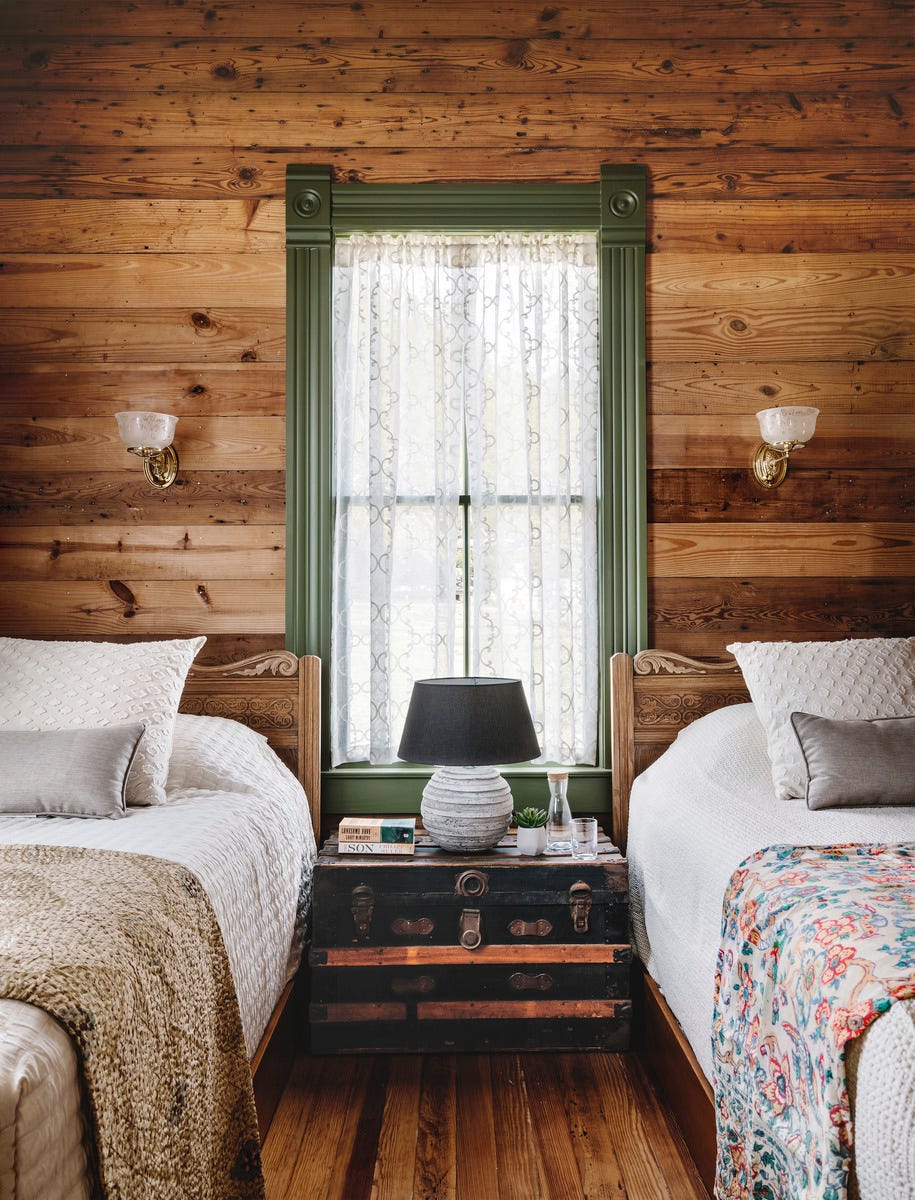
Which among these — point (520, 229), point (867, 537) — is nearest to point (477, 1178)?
point (867, 537)

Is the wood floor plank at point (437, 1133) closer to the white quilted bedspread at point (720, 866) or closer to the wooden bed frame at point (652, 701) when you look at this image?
the white quilted bedspread at point (720, 866)

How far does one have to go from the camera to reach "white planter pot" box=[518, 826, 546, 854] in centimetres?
224

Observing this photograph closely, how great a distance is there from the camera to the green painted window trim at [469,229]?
8.87 ft

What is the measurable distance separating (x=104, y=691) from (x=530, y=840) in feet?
3.75

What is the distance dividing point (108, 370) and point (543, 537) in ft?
4.77

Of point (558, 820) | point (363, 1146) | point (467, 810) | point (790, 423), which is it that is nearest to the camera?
point (363, 1146)

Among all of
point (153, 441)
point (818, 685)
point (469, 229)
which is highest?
point (469, 229)

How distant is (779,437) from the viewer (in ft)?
8.49

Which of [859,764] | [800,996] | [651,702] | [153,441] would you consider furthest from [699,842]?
[153,441]

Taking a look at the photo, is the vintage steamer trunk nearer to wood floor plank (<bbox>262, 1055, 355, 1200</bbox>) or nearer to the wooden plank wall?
wood floor plank (<bbox>262, 1055, 355, 1200</bbox>)

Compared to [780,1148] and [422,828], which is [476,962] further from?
[780,1148]

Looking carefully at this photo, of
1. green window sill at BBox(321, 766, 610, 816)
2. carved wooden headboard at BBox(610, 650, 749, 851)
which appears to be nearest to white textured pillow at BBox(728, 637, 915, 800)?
carved wooden headboard at BBox(610, 650, 749, 851)

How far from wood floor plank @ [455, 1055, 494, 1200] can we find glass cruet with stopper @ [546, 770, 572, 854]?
554 mm

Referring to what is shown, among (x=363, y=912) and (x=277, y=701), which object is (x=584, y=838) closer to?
(x=363, y=912)
